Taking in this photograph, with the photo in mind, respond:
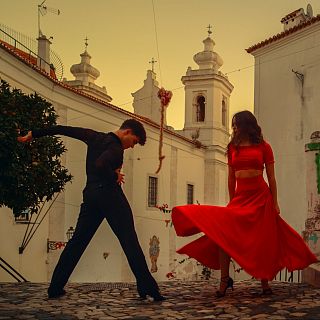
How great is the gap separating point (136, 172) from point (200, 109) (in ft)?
28.5

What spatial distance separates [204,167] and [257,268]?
964 inches

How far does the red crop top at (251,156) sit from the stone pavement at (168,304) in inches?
48.0

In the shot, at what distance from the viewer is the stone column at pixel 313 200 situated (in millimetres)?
6695

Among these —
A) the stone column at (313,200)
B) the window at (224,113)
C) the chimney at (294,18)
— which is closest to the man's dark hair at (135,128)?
the stone column at (313,200)

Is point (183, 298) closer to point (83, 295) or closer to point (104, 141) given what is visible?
point (83, 295)

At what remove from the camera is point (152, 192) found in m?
24.5

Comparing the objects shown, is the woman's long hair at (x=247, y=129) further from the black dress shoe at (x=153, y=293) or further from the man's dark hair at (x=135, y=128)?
the black dress shoe at (x=153, y=293)

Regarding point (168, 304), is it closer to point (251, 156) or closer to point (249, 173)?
point (249, 173)

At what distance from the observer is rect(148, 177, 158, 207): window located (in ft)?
79.6

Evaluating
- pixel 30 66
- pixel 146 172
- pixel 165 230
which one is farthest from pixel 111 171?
pixel 165 230

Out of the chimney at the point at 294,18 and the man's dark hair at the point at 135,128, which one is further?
the chimney at the point at 294,18

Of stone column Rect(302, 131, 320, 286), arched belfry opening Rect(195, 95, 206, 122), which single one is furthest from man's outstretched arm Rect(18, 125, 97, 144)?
arched belfry opening Rect(195, 95, 206, 122)

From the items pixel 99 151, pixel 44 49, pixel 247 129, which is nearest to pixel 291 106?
pixel 44 49

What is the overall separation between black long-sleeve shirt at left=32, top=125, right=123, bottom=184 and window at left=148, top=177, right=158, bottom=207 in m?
18.7
